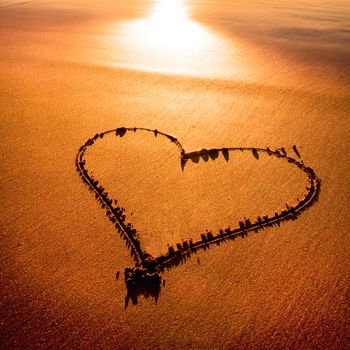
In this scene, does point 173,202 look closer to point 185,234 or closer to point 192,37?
point 185,234

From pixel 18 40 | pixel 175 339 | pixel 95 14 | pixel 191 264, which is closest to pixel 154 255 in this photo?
pixel 191 264

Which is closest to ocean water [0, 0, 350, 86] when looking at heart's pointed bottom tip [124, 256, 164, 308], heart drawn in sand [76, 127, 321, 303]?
heart drawn in sand [76, 127, 321, 303]

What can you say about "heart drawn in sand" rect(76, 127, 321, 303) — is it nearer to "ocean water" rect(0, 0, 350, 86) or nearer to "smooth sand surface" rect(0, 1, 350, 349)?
"smooth sand surface" rect(0, 1, 350, 349)

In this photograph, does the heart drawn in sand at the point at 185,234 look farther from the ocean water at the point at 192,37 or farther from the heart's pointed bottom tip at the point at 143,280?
the ocean water at the point at 192,37

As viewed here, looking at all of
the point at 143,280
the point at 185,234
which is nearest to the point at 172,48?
the point at 185,234

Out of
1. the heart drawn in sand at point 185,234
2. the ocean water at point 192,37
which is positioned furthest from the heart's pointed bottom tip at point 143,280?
the ocean water at point 192,37

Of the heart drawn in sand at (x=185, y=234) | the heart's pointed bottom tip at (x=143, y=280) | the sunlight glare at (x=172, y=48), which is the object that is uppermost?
Answer: the sunlight glare at (x=172, y=48)
